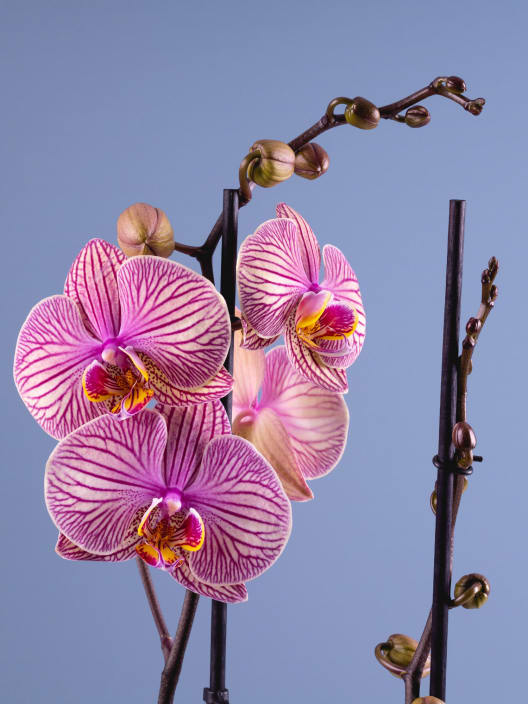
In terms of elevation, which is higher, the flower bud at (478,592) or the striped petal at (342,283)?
the striped petal at (342,283)

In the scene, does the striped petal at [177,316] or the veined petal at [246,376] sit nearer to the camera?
the striped petal at [177,316]

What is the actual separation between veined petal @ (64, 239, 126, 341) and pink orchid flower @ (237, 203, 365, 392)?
0.09 metres

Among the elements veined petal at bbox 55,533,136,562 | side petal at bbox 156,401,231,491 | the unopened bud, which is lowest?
veined petal at bbox 55,533,136,562

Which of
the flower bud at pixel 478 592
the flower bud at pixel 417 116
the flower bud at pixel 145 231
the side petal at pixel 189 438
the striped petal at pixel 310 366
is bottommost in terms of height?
the flower bud at pixel 478 592

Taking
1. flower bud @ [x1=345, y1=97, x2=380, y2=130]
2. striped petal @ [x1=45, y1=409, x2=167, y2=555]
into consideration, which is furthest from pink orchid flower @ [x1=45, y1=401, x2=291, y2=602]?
flower bud @ [x1=345, y1=97, x2=380, y2=130]

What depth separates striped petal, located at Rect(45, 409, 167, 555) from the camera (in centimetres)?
61

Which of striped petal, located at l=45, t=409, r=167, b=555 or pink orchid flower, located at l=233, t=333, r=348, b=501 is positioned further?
pink orchid flower, located at l=233, t=333, r=348, b=501

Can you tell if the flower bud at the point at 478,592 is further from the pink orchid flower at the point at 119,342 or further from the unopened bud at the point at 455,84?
the unopened bud at the point at 455,84

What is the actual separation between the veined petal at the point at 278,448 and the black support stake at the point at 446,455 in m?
0.10

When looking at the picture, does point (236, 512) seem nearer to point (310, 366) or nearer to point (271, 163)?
point (310, 366)

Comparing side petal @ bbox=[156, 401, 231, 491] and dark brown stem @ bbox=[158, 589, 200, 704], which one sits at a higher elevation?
side petal @ bbox=[156, 401, 231, 491]

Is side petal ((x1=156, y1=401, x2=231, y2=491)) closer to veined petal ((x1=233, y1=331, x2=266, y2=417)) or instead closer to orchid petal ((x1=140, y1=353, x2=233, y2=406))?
orchid petal ((x1=140, y1=353, x2=233, y2=406))

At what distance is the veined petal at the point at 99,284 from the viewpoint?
64 cm

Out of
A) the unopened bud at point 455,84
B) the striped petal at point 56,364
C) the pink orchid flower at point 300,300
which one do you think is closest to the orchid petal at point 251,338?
the pink orchid flower at point 300,300
